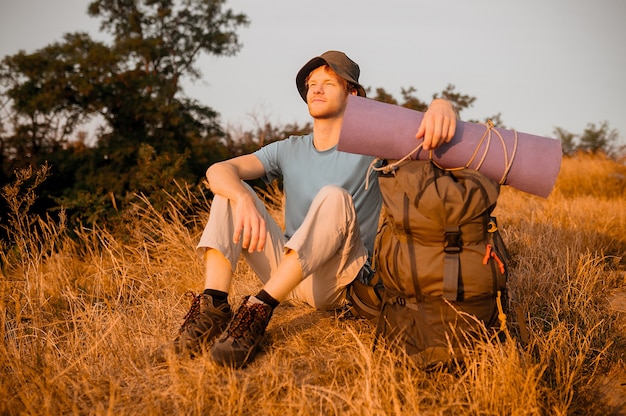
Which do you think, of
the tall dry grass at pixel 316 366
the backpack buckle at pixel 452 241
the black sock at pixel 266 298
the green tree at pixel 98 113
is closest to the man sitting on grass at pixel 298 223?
the black sock at pixel 266 298

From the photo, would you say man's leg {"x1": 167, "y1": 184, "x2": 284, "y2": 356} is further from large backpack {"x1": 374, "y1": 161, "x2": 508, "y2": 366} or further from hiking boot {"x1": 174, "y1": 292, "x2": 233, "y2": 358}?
large backpack {"x1": 374, "y1": 161, "x2": 508, "y2": 366}

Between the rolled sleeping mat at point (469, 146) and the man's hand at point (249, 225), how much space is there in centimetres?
55

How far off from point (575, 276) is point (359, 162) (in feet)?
5.33

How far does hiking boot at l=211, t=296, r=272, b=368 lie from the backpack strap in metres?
0.78

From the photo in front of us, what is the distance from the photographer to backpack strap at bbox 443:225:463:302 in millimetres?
1921

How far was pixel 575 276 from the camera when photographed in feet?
10.2

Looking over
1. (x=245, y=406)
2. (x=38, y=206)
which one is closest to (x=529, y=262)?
(x=245, y=406)

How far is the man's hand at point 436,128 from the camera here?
1961 millimetres

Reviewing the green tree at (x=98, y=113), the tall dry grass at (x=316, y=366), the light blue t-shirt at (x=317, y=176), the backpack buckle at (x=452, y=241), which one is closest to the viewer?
the tall dry grass at (x=316, y=366)

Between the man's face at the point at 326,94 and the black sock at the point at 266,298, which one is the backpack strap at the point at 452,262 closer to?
the black sock at the point at 266,298

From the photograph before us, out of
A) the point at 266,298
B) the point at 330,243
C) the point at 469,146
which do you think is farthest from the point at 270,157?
the point at 469,146

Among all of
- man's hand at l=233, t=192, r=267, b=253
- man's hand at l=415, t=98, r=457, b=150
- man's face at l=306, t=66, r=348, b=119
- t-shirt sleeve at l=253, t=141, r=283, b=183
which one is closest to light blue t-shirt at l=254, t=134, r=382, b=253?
t-shirt sleeve at l=253, t=141, r=283, b=183

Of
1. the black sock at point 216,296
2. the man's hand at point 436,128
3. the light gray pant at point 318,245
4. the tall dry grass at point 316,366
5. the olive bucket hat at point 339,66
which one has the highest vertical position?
the olive bucket hat at point 339,66

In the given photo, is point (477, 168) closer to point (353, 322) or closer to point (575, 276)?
point (353, 322)
